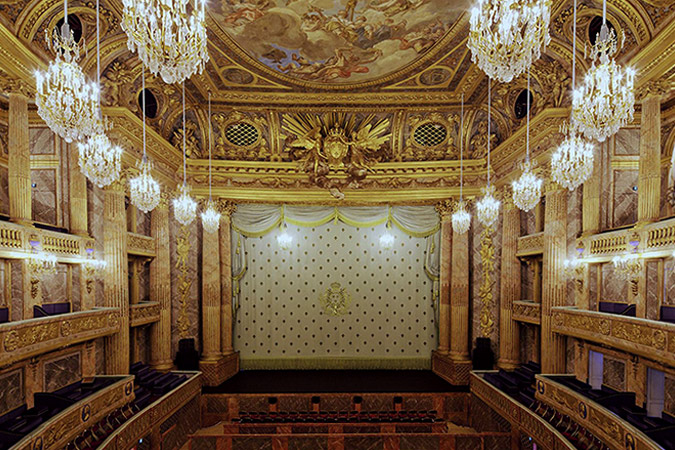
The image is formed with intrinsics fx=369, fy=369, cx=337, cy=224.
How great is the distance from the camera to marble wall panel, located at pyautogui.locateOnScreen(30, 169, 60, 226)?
7.36 meters

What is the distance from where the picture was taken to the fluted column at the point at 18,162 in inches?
237

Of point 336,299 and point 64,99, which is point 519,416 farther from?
point 64,99

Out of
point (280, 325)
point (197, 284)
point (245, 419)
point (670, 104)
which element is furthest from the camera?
point (280, 325)

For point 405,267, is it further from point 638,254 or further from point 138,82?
point 138,82

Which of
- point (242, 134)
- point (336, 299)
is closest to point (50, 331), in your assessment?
point (242, 134)

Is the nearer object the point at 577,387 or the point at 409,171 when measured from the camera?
the point at 577,387

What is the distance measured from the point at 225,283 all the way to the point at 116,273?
4.08 meters

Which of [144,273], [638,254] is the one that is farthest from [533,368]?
[144,273]

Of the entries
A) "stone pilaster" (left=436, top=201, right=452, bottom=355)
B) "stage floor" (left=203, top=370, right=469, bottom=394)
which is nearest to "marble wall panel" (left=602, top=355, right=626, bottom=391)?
"stage floor" (left=203, top=370, right=469, bottom=394)

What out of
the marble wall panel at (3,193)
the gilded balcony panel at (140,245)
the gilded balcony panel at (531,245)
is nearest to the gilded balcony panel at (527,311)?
the gilded balcony panel at (531,245)

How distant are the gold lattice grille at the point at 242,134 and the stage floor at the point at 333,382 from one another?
23.9 feet

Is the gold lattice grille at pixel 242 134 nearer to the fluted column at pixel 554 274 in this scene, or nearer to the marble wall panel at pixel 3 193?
the marble wall panel at pixel 3 193

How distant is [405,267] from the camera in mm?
12891

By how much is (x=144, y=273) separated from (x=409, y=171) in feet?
27.6
